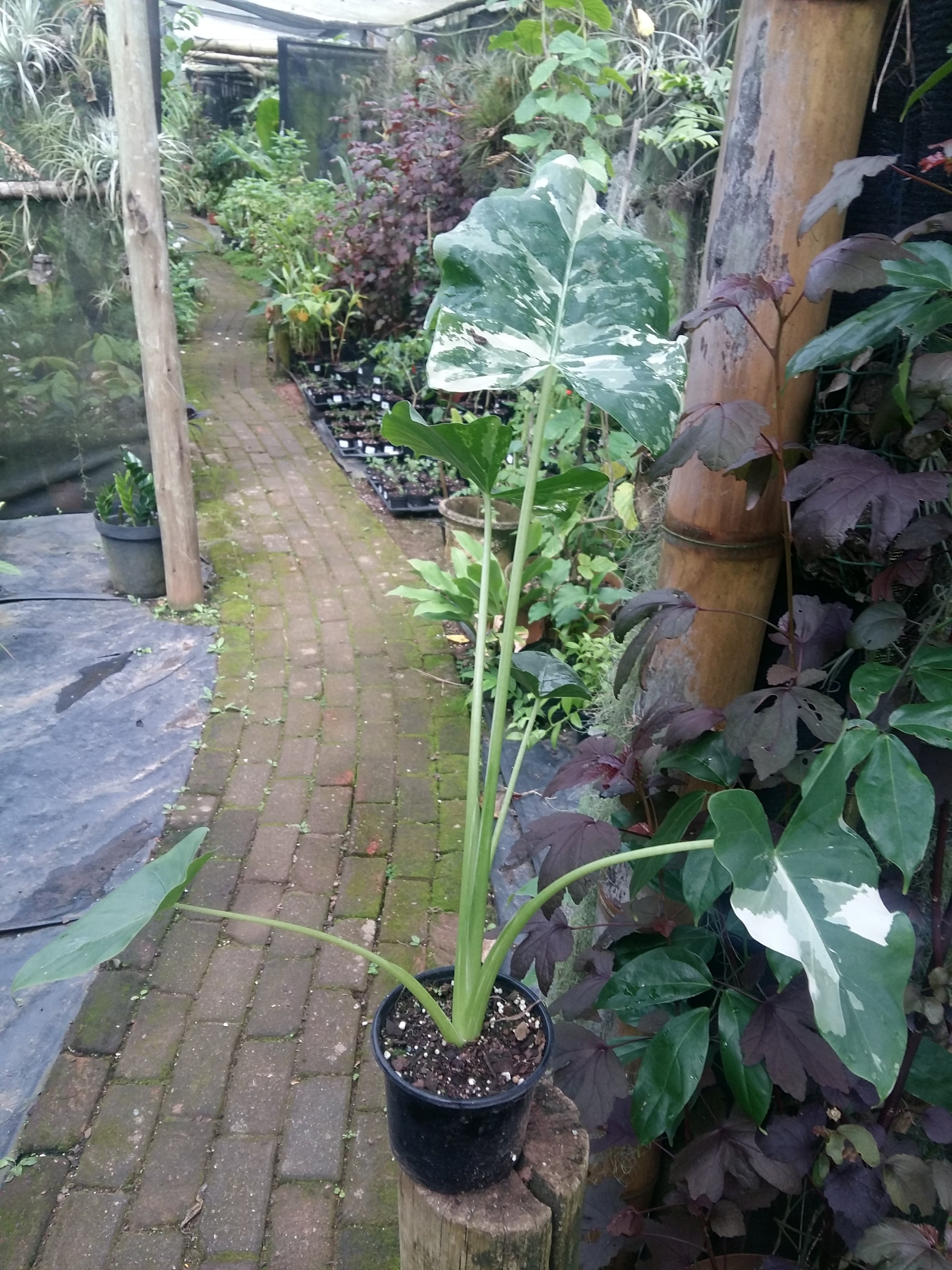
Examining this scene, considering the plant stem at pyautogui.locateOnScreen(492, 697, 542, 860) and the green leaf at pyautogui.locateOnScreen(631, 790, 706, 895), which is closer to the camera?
the green leaf at pyautogui.locateOnScreen(631, 790, 706, 895)

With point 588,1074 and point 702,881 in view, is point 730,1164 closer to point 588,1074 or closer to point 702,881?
point 588,1074

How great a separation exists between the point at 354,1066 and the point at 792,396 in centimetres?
162

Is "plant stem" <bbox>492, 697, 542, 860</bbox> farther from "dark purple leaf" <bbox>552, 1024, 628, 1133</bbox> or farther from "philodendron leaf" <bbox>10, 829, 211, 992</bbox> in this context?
"philodendron leaf" <bbox>10, 829, 211, 992</bbox>

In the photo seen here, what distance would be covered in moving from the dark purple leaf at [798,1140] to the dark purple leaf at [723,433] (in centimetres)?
79

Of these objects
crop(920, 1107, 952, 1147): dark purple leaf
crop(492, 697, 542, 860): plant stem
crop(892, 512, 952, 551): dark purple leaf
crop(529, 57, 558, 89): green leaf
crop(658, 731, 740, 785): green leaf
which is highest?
crop(529, 57, 558, 89): green leaf

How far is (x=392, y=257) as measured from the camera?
5703 mm

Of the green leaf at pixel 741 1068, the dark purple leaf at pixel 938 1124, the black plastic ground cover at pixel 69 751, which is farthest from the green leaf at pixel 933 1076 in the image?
the black plastic ground cover at pixel 69 751

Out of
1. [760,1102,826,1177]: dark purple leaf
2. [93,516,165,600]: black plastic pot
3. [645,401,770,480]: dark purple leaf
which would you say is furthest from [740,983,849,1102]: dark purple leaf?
[93,516,165,600]: black plastic pot

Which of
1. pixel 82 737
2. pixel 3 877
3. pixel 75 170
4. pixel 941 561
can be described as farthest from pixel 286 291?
pixel 941 561

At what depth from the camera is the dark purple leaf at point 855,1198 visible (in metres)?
1.04

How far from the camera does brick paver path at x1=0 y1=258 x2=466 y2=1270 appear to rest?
5.40 feet

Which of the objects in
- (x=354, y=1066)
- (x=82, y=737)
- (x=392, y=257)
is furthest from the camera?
(x=392, y=257)

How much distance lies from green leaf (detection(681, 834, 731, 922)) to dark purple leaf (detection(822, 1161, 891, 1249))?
38cm

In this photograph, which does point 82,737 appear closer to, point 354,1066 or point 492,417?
point 354,1066
